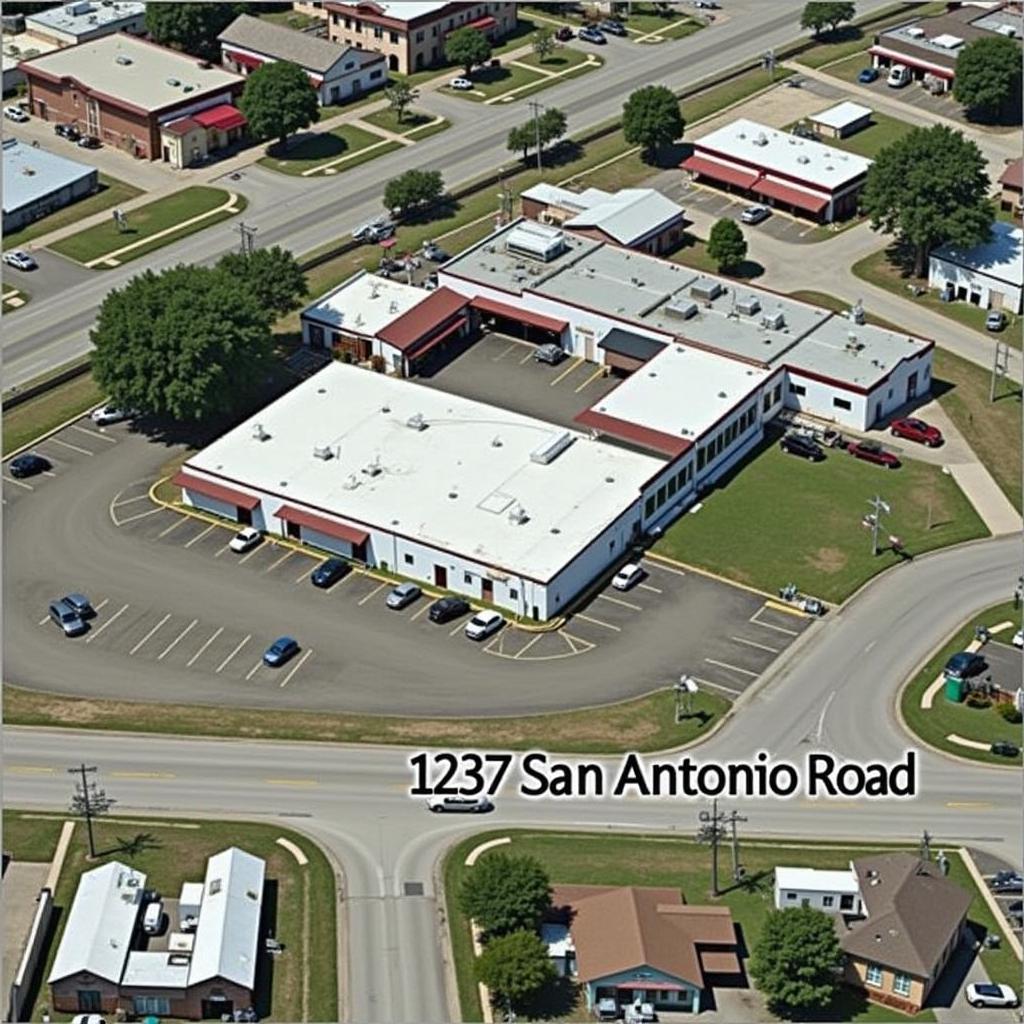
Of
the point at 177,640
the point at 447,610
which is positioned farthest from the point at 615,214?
the point at 177,640

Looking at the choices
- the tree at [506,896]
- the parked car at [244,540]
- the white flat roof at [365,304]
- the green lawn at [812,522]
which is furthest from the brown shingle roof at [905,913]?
the white flat roof at [365,304]

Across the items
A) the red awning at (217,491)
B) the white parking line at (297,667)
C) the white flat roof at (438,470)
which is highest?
the white flat roof at (438,470)

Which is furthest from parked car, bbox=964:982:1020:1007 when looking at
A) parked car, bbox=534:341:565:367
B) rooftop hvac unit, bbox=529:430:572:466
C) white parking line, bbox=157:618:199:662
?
parked car, bbox=534:341:565:367

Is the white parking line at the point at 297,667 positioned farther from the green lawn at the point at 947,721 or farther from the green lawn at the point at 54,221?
the green lawn at the point at 54,221

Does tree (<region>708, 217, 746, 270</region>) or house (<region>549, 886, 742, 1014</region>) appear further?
tree (<region>708, 217, 746, 270</region>)

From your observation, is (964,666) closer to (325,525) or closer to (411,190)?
(325,525)

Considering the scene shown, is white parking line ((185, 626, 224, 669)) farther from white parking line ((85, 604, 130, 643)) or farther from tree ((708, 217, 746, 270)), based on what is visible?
tree ((708, 217, 746, 270))

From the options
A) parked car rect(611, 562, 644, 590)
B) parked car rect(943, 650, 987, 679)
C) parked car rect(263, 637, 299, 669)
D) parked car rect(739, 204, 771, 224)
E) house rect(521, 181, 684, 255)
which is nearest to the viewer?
parked car rect(943, 650, 987, 679)
